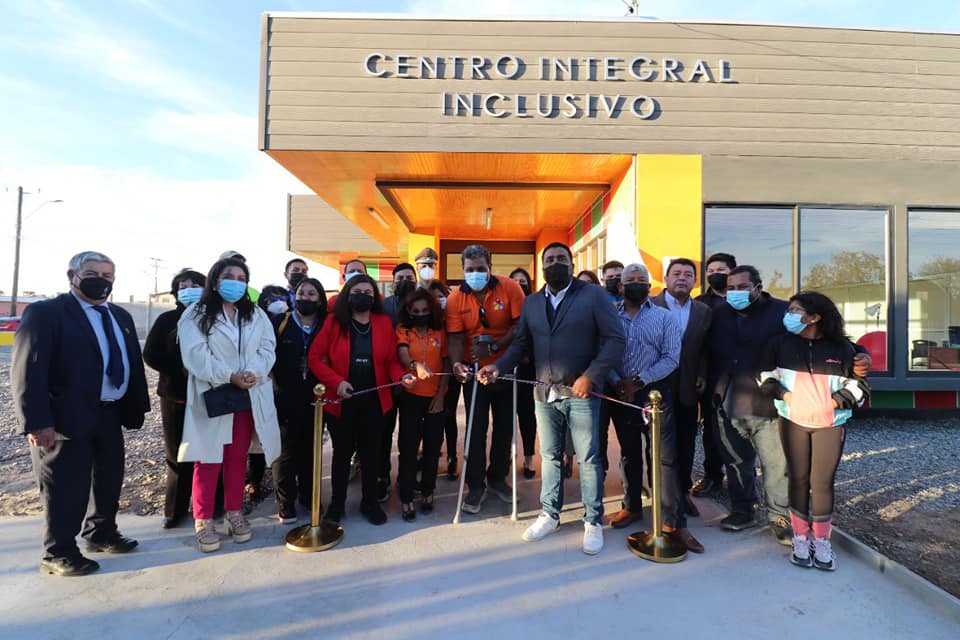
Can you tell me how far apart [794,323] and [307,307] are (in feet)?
11.2

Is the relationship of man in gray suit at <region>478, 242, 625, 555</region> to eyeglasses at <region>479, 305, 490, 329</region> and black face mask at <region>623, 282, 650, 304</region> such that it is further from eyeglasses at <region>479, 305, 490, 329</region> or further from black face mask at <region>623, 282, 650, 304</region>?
eyeglasses at <region>479, 305, 490, 329</region>

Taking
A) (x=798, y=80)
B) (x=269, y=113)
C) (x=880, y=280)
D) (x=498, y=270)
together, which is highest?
(x=798, y=80)

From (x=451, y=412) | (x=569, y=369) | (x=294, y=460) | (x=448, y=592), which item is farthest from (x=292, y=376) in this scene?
(x=569, y=369)

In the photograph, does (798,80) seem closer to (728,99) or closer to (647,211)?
(728,99)

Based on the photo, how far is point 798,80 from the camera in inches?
250

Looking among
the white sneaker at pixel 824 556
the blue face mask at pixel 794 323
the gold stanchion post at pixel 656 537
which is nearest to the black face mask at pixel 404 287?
the gold stanchion post at pixel 656 537

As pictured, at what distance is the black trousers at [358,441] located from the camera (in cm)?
351

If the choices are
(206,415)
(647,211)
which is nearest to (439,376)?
(206,415)

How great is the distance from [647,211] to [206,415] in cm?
552

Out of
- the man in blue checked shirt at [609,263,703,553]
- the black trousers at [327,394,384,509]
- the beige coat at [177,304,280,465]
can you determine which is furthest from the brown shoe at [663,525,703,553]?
the beige coat at [177,304,280,465]

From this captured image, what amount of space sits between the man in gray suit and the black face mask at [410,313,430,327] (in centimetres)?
69

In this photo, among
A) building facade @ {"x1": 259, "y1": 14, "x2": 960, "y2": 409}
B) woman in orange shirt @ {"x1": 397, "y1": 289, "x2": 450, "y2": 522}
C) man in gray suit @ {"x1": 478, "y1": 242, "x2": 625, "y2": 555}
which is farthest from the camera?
building facade @ {"x1": 259, "y1": 14, "x2": 960, "y2": 409}

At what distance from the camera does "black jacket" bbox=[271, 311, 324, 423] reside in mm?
3619

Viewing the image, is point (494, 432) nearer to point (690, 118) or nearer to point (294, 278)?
point (294, 278)
